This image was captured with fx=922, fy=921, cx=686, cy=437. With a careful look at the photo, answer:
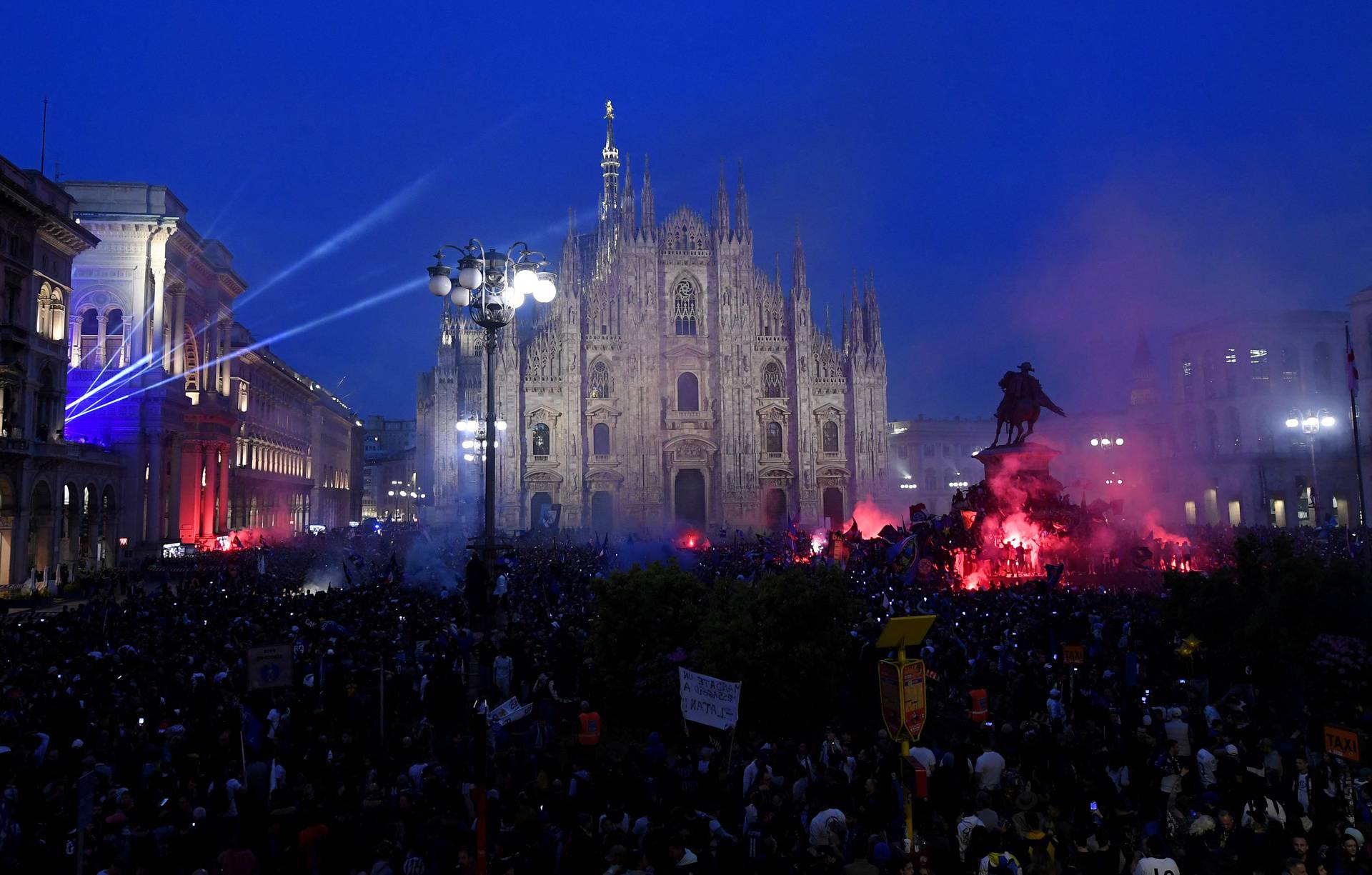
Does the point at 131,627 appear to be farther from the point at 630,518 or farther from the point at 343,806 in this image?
the point at 630,518

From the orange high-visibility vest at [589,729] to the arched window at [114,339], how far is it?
36566 mm

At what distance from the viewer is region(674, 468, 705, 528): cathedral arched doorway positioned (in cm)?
5703

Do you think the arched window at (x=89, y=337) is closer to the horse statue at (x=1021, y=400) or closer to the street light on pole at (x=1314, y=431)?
the horse statue at (x=1021, y=400)

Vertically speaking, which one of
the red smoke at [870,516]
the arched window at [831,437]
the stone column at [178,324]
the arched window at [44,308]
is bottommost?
the red smoke at [870,516]

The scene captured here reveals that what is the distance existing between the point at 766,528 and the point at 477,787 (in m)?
48.8

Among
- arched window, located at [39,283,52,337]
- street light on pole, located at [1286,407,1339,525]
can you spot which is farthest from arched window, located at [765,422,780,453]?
arched window, located at [39,283,52,337]

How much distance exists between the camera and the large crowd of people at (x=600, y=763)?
301 inches

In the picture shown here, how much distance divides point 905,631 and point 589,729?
4.06m

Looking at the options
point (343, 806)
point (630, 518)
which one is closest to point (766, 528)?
point (630, 518)

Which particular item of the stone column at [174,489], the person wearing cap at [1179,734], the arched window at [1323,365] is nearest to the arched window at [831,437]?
the arched window at [1323,365]

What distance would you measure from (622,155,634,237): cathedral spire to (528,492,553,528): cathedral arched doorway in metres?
16.5

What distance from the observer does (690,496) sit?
57219 mm

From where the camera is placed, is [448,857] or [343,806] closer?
[448,857]

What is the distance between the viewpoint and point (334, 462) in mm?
92062
